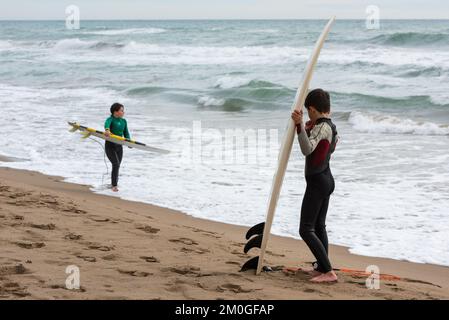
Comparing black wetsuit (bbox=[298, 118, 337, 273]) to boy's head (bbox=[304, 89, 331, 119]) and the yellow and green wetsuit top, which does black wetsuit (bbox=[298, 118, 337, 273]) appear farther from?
the yellow and green wetsuit top

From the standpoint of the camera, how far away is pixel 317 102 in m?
4.60

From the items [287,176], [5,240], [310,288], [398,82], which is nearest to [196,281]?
[310,288]

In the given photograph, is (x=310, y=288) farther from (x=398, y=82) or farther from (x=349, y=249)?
(x=398, y=82)

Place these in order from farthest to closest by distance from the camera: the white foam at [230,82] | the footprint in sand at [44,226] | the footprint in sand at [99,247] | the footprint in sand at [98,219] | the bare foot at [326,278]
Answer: the white foam at [230,82], the footprint in sand at [98,219], the footprint in sand at [44,226], the footprint in sand at [99,247], the bare foot at [326,278]

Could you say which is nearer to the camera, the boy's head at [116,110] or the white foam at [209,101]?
the boy's head at [116,110]

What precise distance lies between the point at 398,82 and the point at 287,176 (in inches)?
597

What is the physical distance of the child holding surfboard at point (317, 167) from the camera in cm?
456

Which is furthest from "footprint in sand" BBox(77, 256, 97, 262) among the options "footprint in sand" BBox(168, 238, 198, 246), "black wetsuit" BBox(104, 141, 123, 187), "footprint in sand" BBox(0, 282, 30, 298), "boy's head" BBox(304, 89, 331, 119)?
"black wetsuit" BBox(104, 141, 123, 187)

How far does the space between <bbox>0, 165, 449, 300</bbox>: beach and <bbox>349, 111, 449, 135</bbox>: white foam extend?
8.37m

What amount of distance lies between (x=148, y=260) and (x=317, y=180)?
1.47 m

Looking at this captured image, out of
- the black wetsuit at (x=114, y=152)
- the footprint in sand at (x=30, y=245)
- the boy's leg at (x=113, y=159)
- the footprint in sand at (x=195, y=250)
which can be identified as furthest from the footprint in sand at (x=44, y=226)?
the black wetsuit at (x=114, y=152)

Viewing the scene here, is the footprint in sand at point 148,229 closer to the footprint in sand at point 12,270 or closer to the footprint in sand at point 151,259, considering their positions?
the footprint in sand at point 151,259

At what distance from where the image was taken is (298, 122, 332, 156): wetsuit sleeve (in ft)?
14.6

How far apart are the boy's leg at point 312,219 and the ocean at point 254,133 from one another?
1.89 m
